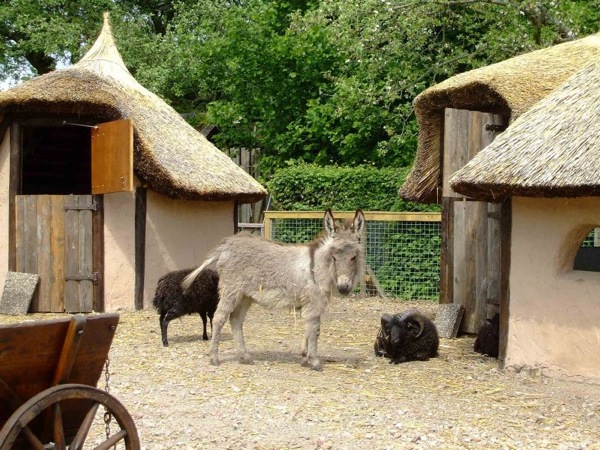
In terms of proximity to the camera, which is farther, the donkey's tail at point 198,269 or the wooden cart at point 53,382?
the donkey's tail at point 198,269

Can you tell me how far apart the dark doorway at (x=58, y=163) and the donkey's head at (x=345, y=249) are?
9.13 m

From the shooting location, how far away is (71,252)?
1316 centimetres

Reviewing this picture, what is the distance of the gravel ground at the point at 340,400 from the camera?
6.11 m

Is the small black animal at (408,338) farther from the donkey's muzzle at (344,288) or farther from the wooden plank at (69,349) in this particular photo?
the wooden plank at (69,349)

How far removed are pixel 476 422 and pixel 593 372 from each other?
2.06 metres

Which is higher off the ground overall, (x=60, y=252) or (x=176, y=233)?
(x=176, y=233)

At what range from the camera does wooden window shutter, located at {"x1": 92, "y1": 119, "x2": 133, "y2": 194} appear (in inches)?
480

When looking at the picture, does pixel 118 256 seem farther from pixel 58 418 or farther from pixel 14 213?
pixel 58 418

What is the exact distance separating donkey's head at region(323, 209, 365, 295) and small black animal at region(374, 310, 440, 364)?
1158mm

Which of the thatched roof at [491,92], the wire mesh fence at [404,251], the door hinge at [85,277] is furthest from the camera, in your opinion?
the wire mesh fence at [404,251]

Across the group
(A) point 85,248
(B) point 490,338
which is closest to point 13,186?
(A) point 85,248

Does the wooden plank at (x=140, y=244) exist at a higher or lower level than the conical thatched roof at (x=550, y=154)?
lower

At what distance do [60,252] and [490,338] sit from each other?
7.03 meters

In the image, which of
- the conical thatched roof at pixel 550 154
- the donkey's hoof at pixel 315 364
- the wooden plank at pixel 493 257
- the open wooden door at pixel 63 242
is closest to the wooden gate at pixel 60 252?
the open wooden door at pixel 63 242
